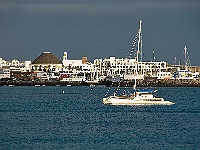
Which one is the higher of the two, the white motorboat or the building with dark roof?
→ the building with dark roof

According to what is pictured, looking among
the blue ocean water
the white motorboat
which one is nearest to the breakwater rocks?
the white motorboat

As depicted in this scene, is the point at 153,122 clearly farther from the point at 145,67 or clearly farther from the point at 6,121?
the point at 145,67

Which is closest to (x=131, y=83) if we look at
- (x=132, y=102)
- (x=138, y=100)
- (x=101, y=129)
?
(x=138, y=100)

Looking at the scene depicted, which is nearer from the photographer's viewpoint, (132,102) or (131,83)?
(132,102)

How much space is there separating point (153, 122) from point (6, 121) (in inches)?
351

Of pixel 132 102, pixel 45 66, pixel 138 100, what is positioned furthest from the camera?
pixel 45 66

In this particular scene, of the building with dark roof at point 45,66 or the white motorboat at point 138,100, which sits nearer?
the white motorboat at point 138,100

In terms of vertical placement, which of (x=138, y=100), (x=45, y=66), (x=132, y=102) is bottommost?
(x=132, y=102)

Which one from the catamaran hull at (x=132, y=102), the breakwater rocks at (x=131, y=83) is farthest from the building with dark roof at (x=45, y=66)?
the catamaran hull at (x=132, y=102)

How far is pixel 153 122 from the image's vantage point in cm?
4172

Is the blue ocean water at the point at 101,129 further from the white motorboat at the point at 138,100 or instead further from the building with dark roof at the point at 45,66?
the building with dark roof at the point at 45,66

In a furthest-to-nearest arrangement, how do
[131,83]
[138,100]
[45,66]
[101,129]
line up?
[45,66] → [131,83] → [138,100] → [101,129]

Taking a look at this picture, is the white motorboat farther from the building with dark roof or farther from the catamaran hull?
the building with dark roof

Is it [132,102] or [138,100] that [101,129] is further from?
[138,100]
